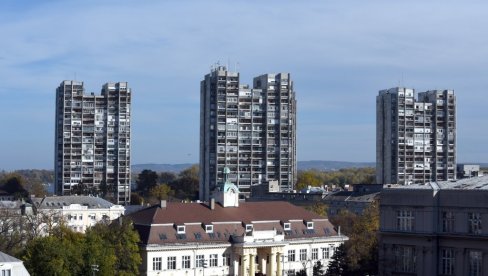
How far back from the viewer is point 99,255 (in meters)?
69.6

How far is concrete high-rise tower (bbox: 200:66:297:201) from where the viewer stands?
173m

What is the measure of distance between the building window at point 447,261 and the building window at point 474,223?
2.21 meters

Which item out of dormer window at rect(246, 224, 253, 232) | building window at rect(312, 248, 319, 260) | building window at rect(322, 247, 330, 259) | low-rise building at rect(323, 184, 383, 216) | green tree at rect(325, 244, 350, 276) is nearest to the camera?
green tree at rect(325, 244, 350, 276)

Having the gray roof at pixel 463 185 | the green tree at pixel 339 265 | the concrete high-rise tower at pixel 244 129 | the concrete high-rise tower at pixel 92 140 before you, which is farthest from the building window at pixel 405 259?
the concrete high-rise tower at pixel 92 140

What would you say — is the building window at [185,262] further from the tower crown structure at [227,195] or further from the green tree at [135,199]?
the green tree at [135,199]

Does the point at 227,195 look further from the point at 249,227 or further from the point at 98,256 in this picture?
the point at 98,256

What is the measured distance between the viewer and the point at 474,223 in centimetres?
6619

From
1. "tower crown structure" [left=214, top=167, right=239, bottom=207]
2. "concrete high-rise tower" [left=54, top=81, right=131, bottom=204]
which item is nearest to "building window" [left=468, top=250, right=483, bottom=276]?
"tower crown structure" [left=214, top=167, right=239, bottom=207]

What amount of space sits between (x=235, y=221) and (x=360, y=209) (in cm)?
5073

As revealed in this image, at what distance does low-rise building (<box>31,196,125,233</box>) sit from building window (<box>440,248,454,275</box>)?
66.7 metres

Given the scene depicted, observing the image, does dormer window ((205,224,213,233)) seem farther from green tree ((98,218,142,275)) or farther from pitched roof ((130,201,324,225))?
green tree ((98,218,142,275))

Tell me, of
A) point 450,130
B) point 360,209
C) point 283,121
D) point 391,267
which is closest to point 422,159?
point 450,130

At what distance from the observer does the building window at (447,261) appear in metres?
67.4

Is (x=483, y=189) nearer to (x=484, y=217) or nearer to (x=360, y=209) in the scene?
(x=484, y=217)
